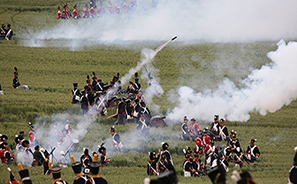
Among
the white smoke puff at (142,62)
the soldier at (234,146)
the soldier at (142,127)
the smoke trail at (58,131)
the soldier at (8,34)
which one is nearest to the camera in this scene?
the soldier at (234,146)

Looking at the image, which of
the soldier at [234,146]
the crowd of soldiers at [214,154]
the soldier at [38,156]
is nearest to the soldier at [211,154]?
the crowd of soldiers at [214,154]

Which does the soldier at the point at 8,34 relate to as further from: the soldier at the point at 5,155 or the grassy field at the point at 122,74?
the soldier at the point at 5,155

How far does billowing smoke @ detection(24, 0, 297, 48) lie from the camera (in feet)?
129

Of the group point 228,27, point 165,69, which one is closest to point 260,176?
point 165,69

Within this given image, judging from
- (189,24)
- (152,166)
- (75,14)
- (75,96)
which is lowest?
(152,166)

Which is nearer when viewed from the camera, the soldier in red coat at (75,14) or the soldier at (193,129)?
the soldier at (193,129)

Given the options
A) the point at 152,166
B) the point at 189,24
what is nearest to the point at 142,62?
the point at 189,24

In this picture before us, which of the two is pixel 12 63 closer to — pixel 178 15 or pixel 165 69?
pixel 165 69

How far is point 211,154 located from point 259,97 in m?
6.72

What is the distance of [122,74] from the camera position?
30.6 meters

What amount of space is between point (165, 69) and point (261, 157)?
1712cm

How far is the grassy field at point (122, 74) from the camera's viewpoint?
1555 centimetres

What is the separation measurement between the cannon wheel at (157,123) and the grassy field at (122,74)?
0.47m

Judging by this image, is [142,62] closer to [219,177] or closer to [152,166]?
[152,166]
